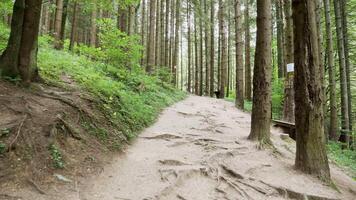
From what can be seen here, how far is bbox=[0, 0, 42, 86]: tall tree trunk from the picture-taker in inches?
193

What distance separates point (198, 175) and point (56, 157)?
217 centimetres

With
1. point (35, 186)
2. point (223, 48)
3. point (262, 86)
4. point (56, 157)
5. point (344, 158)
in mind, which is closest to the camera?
point (35, 186)

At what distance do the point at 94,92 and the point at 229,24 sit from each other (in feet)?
69.5

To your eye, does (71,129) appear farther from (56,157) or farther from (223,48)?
(223,48)

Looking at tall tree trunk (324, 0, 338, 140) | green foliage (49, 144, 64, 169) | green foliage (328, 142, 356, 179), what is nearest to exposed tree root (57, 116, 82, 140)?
green foliage (49, 144, 64, 169)

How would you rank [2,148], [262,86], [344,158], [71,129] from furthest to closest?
[344,158] < [262,86] < [71,129] < [2,148]

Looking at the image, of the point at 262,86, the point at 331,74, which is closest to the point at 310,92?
the point at 262,86

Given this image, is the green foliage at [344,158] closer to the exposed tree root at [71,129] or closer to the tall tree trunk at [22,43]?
the exposed tree root at [71,129]

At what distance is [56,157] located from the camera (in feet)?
12.3

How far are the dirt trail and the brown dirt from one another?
0.27 metres

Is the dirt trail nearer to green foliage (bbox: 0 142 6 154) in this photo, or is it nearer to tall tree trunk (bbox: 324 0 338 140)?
green foliage (bbox: 0 142 6 154)

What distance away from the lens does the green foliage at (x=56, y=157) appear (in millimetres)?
3670

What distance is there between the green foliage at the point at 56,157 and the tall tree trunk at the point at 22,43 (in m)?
1.83

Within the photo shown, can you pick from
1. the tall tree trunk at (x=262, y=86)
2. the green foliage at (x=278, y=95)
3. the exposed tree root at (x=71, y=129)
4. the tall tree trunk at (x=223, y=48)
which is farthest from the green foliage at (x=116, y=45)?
the tall tree trunk at (x=223, y=48)
